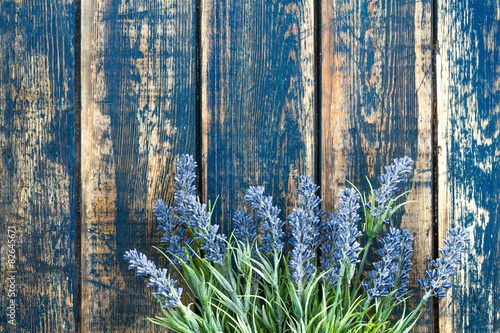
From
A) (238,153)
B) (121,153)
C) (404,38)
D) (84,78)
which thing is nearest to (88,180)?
(121,153)

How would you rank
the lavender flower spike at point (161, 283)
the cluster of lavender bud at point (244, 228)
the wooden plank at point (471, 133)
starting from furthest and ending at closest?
1. the wooden plank at point (471, 133)
2. the cluster of lavender bud at point (244, 228)
3. the lavender flower spike at point (161, 283)

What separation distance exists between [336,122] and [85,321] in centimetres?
74

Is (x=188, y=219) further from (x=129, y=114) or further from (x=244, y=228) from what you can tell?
(x=129, y=114)

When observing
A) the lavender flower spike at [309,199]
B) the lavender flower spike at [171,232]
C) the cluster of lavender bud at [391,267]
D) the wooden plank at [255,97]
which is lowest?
the cluster of lavender bud at [391,267]

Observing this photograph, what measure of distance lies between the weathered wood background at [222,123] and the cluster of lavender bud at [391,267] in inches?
4.1

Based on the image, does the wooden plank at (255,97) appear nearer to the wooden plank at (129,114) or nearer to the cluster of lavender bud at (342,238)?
the wooden plank at (129,114)

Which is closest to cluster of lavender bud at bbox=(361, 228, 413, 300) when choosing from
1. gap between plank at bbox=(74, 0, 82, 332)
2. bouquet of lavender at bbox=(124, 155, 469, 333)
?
bouquet of lavender at bbox=(124, 155, 469, 333)

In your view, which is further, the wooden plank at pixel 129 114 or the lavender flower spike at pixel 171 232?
the wooden plank at pixel 129 114

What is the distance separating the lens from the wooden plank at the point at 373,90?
33.2 inches

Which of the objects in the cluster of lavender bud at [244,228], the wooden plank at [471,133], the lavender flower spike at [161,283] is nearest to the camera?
the lavender flower spike at [161,283]

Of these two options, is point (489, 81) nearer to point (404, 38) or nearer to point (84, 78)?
point (404, 38)

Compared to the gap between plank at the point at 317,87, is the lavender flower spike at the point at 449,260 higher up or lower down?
lower down

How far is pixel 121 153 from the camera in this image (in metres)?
0.85

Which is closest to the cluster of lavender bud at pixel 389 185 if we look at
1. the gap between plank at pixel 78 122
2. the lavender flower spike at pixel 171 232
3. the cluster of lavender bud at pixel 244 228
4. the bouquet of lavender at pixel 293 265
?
the bouquet of lavender at pixel 293 265
